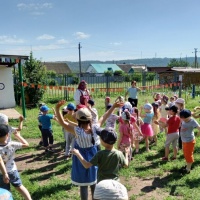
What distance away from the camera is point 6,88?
48.3 ft

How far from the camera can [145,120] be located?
7285 mm

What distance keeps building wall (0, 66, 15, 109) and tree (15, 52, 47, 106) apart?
935 millimetres

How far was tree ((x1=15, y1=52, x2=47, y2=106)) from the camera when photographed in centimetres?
1567

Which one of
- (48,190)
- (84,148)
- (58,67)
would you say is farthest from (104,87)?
(58,67)

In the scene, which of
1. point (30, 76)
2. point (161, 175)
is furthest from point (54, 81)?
point (161, 175)

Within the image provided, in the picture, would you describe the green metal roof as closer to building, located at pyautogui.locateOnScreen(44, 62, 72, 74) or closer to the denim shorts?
building, located at pyautogui.locateOnScreen(44, 62, 72, 74)

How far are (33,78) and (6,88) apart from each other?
1.87 meters

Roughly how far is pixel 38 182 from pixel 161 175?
2.60 meters

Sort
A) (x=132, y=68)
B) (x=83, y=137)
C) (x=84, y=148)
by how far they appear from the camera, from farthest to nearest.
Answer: (x=132, y=68) → (x=84, y=148) → (x=83, y=137)

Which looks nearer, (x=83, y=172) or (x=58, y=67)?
(x=83, y=172)

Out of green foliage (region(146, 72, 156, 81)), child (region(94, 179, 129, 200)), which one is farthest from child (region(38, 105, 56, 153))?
green foliage (region(146, 72, 156, 81))

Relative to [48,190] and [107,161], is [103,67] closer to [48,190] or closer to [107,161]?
[48,190]

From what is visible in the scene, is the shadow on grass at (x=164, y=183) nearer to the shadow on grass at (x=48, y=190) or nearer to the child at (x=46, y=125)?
the shadow on grass at (x=48, y=190)

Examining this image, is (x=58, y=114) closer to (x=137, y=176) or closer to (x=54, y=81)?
(x=137, y=176)
